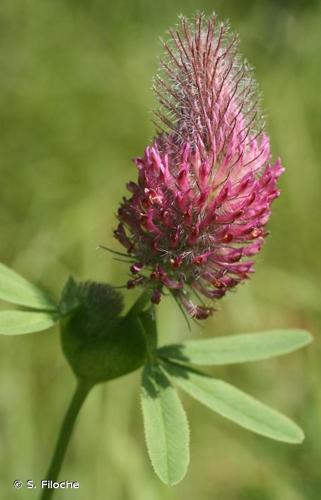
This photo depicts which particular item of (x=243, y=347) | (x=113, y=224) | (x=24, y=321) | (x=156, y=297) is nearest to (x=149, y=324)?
(x=156, y=297)

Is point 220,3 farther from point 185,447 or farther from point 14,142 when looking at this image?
point 185,447

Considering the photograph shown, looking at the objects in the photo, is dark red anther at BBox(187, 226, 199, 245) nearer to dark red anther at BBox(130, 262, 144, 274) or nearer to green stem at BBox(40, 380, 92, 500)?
dark red anther at BBox(130, 262, 144, 274)

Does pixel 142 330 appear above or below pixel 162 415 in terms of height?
above

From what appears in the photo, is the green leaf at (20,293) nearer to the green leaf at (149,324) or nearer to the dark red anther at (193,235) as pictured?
the green leaf at (149,324)

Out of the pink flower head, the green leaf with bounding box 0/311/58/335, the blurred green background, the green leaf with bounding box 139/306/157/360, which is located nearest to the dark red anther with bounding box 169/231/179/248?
the pink flower head

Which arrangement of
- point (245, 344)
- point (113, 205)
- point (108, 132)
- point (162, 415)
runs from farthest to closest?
1. point (108, 132)
2. point (113, 205)
3. point (245, 344)
4. point (162, 415)

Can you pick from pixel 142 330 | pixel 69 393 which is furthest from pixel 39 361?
pixel 142 330

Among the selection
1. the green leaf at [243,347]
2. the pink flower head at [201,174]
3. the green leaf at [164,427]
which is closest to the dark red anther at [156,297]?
the pink flower head at [201,174]

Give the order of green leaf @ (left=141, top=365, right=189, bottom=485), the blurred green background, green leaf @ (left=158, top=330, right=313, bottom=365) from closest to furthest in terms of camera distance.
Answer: green leaf @ (left=141, top=365, right=189, bottom=485), green leaf @ (left=158, top=330, right=313, bottom=365), the blurred green background
